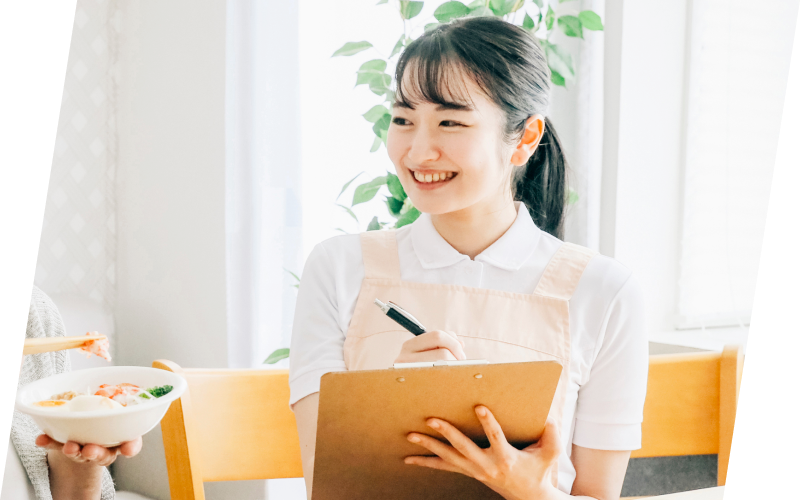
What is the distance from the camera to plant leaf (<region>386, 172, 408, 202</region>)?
106 centimetres

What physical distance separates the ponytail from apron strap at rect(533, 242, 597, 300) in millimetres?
102

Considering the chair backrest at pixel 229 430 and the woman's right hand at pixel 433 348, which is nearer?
the woman's right hand at pixel 433 348

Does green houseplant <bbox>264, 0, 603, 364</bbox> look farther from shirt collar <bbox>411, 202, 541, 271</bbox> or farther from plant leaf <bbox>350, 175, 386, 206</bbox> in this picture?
shirt collar <bbox>411, 202, 541, 271</bbox>

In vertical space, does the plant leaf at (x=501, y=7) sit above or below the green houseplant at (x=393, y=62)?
above

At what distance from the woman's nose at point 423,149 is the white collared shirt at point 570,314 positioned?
13cm

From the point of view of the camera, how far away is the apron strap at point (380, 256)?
2.30ft

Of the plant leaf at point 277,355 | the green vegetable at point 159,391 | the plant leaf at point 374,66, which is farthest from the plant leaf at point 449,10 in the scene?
the green vegetable at point 159,391

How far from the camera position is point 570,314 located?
0.66 meters

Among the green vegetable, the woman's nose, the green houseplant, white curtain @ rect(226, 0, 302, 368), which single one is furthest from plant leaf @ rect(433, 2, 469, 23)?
the green vegetable

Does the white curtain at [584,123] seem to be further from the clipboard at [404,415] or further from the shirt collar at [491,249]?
the clipboard at [404,415]

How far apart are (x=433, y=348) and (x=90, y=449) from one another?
27 cm

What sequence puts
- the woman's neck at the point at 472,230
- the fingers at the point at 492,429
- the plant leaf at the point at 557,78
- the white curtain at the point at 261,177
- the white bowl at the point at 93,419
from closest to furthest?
the white bowl at the point at 93,419 → the fingers at the point at 492,429 → the woman's neck at the point at 472,230 → the white curtain at the point at 261,177 → the plant leaf at the point at 557,78

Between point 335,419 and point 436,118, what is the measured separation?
12.7 inches

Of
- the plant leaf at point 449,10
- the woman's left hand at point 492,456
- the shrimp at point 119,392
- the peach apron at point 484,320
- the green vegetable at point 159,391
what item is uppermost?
the plant leaf at point 449,10
